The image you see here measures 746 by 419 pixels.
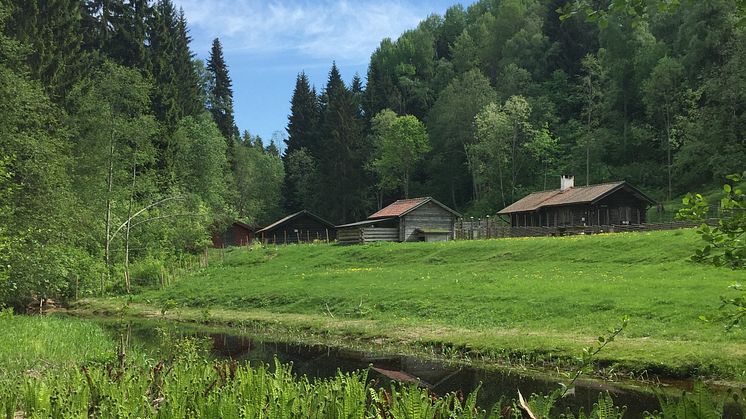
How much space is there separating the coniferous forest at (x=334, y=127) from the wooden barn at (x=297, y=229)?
19.8ft


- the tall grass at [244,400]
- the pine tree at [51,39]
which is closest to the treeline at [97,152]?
the pine tree at [51,39]

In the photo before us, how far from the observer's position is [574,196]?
52.8 metres

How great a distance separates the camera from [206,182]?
64812mm

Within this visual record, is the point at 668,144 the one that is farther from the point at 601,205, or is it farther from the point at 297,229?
the point at 297,229

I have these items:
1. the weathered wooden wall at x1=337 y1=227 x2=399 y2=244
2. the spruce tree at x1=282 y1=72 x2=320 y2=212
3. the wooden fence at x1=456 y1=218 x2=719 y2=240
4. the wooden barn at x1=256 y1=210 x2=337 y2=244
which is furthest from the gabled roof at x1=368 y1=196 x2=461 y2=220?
the spruce tree at x1=282 y1=72 x2=320 y2=212

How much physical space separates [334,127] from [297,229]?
23457 millimetres

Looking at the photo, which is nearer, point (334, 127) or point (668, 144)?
point (668, 144)

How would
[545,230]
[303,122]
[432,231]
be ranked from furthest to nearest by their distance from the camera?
[303,122] < [432,231] < [545,230]

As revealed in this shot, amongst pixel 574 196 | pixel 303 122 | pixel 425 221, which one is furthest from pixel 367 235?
pixel 303 122

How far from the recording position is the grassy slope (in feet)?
49.5

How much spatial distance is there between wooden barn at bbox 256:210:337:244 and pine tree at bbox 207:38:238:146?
28.7 meters

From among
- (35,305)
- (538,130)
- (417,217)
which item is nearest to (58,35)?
(35,305)

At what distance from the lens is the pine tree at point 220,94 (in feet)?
315

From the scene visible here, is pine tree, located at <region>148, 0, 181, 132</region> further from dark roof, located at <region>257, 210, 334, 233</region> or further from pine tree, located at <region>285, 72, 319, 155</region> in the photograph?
pine tree, located at <region>285, 72, 319, 155</region>
